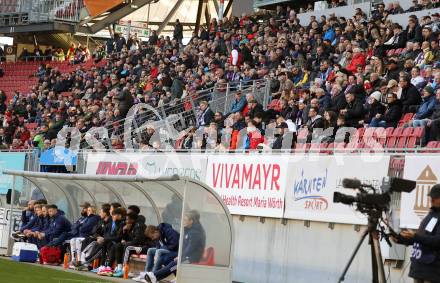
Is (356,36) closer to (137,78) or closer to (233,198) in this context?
(233,198)

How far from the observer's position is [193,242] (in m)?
17.0

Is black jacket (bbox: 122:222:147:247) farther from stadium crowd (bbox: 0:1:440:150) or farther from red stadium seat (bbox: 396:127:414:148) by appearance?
red stadium seat (bbox: 396:127:414:148)

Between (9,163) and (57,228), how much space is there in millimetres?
8925

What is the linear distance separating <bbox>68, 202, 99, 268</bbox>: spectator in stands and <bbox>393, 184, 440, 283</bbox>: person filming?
1126cm

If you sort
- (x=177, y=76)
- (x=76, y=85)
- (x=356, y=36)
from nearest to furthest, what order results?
(x=356, y=36)
(x=177, y=76)
(x=76, y=85)

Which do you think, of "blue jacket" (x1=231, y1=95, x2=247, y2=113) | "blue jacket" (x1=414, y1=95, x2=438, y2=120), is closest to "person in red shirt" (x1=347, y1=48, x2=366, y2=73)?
"blue jacket" (x1=231, y1=95, x2=247, y2=113)

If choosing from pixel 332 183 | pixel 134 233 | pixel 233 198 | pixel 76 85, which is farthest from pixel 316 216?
pixel 76 85

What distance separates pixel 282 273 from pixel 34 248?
21.2 ft

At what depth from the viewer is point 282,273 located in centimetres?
1750

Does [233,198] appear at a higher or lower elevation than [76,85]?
lower

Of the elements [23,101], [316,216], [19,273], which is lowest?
[19,273]

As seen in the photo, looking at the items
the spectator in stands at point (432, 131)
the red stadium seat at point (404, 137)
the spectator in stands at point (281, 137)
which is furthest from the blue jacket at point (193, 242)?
the spectator in stands at point (432, 131)

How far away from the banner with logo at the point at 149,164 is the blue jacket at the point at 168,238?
1.33 m

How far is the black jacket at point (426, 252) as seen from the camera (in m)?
9.95
